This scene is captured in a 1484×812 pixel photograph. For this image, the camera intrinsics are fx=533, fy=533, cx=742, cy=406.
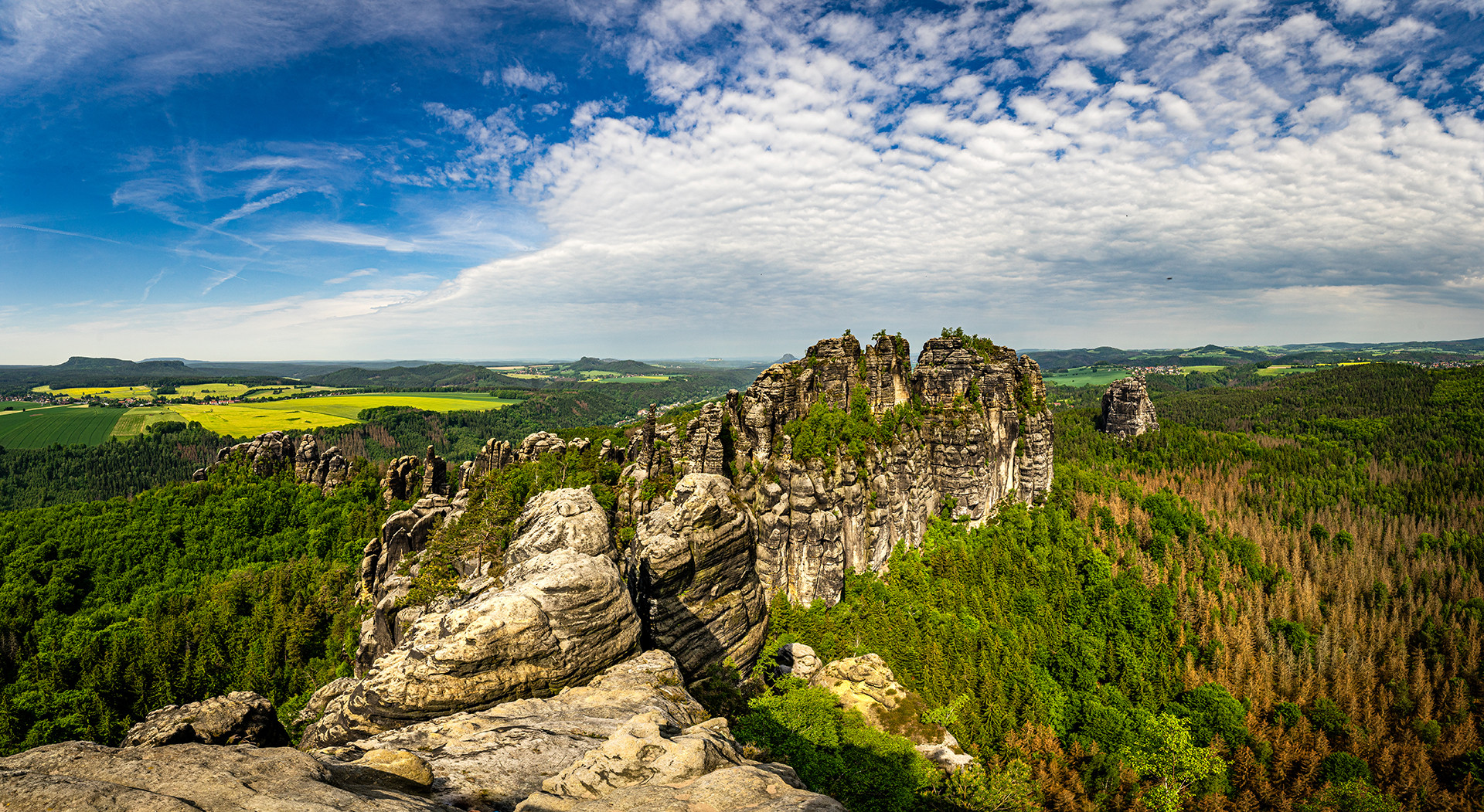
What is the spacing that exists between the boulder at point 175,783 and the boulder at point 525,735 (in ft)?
9.00

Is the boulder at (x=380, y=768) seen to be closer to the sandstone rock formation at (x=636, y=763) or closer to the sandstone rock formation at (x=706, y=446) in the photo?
the sandstone rock formation at (x=636, y=763)

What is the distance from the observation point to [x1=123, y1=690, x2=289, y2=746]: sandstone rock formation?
17547mm

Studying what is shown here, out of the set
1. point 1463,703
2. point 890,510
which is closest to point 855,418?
point 890,510

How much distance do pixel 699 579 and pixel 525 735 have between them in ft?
54.4

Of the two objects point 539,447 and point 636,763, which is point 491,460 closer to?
point 539,447

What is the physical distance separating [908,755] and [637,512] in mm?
33037

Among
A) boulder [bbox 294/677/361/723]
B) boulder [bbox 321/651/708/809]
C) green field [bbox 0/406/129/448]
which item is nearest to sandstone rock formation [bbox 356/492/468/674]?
boulder [bbox 294/677/361/723]

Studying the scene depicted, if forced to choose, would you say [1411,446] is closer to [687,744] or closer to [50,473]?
[687,744]

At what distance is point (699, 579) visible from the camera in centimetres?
3139

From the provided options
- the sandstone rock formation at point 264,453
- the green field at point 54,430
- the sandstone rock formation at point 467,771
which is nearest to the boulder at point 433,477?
the sandstone rock formation at point 264,453

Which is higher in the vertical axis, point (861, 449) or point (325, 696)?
point (861, 449)

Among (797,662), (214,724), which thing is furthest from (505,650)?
(797,662)

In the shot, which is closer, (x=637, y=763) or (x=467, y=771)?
(x=637, y=763)

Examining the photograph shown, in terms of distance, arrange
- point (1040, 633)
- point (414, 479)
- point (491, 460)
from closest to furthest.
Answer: point (1040, 633) → point (491, 460) → point (414, 479)
